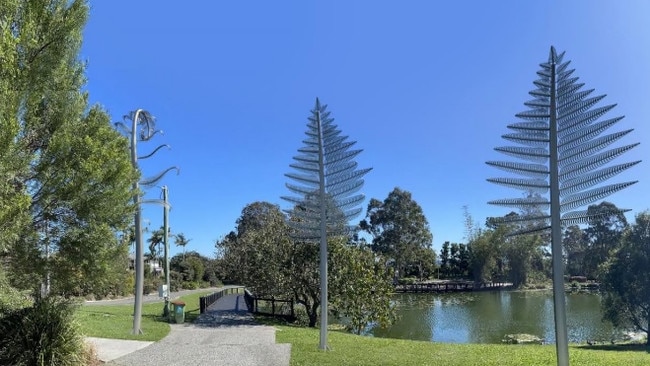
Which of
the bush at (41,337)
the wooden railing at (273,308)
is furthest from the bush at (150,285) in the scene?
the bush at (41,337)

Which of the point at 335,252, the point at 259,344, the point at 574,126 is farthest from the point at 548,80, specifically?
the point at 335,252

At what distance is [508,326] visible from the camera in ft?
78.6

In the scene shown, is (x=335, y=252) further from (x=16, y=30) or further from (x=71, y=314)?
(x=16, y=30)

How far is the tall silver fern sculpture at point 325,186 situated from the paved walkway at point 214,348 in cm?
147

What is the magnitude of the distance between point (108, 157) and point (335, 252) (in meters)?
10.9

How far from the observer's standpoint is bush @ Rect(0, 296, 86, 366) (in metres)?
7.48

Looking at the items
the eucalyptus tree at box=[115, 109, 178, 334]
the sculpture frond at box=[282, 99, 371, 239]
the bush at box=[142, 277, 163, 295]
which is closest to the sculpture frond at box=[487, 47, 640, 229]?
the sculpture frond at box=[282, 99, 371, 239]

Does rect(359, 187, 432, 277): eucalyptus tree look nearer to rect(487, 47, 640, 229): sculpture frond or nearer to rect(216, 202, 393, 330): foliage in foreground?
rect(216, 202, 393, 330): foliage in foreground

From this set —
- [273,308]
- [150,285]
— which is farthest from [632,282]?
[150,285]

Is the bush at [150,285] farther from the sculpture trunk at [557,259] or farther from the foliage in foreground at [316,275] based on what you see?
the sculpture trunk at [557,259]

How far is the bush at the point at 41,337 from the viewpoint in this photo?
7.48m

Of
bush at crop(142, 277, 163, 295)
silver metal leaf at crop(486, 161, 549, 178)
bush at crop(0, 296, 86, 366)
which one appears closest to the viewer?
silver metal leaf at crop(486, 161, 549, 178)

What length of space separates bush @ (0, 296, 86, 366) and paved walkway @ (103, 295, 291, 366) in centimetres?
131

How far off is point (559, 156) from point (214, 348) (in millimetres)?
8259
